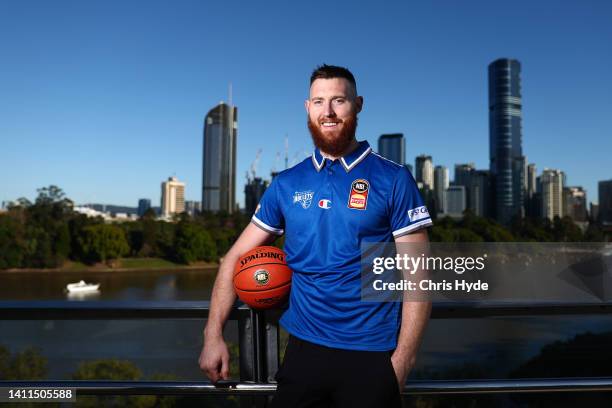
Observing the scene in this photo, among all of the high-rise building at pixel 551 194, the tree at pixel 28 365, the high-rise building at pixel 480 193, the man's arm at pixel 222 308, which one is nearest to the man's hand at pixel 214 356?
the man's arm at pixel 222 308

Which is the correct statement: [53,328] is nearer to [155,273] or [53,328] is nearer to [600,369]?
[600,369]

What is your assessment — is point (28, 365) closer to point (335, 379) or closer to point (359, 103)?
point (335, 379)

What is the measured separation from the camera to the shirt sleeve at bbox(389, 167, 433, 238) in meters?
2.24

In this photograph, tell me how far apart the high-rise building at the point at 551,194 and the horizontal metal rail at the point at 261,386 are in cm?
17501

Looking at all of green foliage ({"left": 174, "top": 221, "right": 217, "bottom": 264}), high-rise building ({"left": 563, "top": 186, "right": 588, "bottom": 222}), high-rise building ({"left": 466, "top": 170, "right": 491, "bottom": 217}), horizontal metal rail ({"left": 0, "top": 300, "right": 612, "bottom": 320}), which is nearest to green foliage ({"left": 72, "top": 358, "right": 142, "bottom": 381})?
horizontal metal rail ({"left": 0, "top": 300, "right": 612, "bottom": 320})

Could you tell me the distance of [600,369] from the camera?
150 inches

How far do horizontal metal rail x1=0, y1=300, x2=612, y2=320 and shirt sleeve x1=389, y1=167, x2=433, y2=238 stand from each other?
0.65 meters

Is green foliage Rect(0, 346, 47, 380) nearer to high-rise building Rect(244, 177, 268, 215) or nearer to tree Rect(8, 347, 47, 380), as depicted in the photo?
tree Rect(8, 347, 47, 380)

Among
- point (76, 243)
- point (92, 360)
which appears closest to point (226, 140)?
point (76, 243)

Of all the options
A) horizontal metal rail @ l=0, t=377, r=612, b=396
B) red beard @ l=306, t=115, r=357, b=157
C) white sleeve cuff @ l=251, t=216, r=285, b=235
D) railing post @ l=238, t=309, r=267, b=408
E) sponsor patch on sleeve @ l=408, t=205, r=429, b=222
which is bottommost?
horizontal metal rail @ l=0, t=377, r=612, b=396

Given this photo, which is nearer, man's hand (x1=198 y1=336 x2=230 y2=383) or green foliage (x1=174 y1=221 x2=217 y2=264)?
man's hand (x1=198 y1=336 x2=230 y2=383)

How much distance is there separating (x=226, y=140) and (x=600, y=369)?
18876 centimetres

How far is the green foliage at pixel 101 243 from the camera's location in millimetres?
59969

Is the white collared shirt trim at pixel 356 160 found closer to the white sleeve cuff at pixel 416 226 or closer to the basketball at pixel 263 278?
the white sleeve cuff at pixel 416 226
